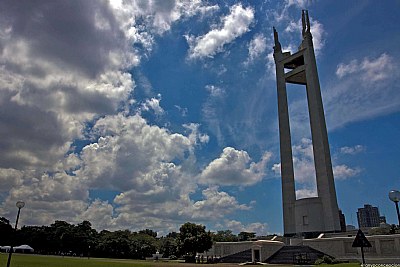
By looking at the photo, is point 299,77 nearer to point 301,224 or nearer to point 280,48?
point 280,48

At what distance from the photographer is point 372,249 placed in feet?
127

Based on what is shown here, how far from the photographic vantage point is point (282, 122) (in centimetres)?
6681

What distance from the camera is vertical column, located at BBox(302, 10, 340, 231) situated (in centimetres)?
5572

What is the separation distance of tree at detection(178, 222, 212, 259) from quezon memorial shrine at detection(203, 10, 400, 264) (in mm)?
3215

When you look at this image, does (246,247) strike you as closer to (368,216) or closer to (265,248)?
(265,248)

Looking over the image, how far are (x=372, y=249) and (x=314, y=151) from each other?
79.6 ft

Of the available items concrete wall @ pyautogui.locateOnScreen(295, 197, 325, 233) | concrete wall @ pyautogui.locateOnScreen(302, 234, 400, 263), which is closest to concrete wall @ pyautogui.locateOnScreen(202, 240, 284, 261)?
concrete wall @ pyautogui.locateOnScreen(302, 234, 400, 263)

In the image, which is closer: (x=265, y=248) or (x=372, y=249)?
(x=372, y=249)

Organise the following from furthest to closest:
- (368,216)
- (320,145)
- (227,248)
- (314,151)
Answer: (368,216)
(314,151)
(320,145)
(227,248)

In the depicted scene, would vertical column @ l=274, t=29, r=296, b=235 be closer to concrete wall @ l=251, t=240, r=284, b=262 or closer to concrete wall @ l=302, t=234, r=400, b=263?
concrete wall @ l=251, t=240, r=284, b=262

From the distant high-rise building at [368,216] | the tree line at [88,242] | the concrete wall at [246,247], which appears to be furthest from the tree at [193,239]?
the distant high-rise building at [368,216]

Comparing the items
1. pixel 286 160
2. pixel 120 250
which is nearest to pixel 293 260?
pixel 286 160


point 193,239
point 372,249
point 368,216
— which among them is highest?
point 368,216

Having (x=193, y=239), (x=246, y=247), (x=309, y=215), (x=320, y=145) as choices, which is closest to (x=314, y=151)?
(x=320, y=145)
